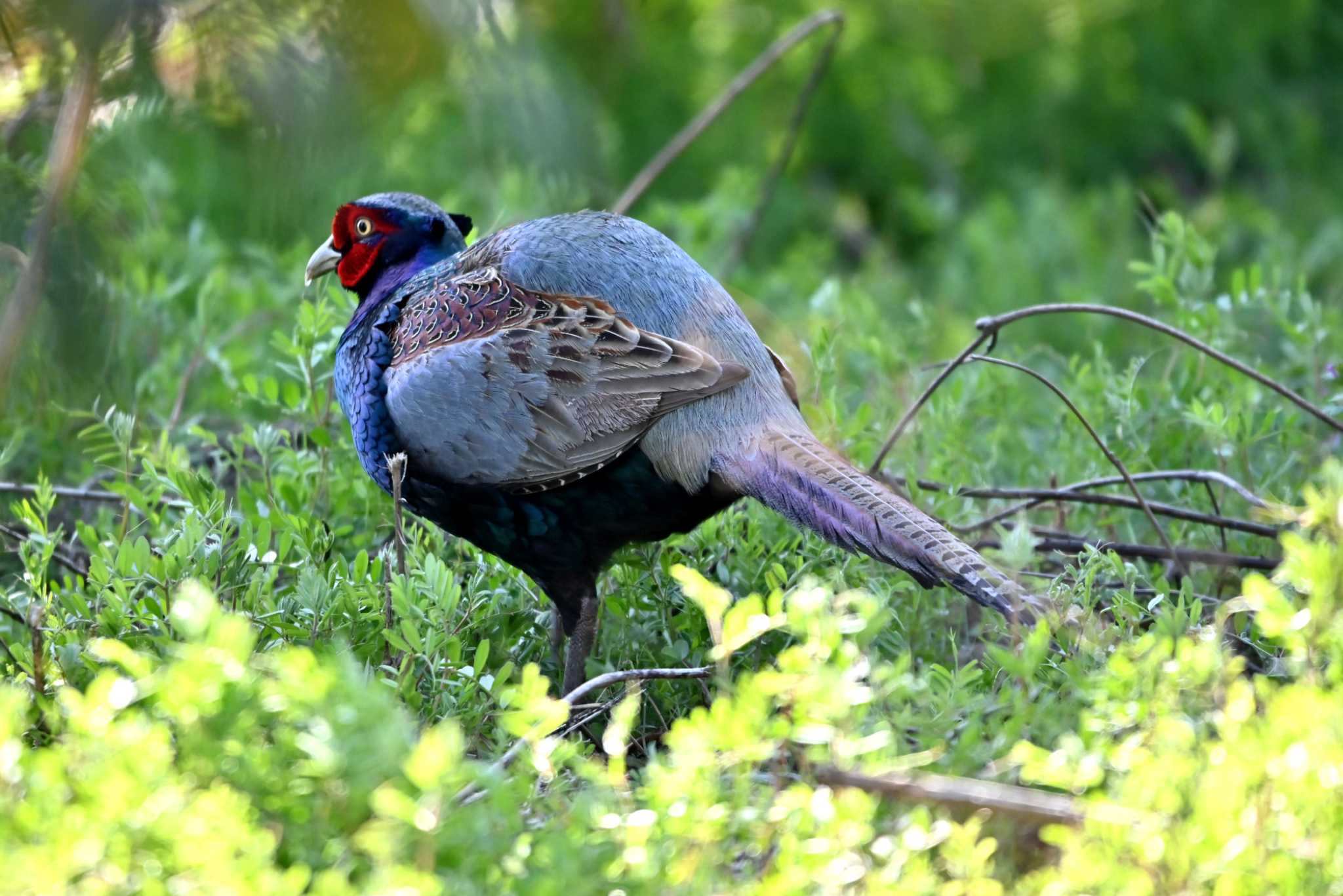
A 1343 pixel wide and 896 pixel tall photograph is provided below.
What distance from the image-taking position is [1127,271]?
7.53 metres

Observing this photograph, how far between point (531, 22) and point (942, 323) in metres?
4.74

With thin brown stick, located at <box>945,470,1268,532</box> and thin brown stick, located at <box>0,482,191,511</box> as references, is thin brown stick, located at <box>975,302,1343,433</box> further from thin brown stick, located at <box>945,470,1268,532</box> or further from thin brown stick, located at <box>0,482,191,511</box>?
thin brown stick, located at <box>0,482,191,511</box>

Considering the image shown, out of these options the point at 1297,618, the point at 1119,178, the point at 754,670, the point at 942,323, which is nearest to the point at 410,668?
the point at 754,670

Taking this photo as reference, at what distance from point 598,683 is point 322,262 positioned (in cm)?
185

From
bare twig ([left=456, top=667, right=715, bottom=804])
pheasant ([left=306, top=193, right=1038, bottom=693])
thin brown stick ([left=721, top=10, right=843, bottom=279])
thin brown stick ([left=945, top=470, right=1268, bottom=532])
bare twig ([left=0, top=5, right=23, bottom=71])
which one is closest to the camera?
bare twig ([left=0, top=5, right=23, bottom=71])

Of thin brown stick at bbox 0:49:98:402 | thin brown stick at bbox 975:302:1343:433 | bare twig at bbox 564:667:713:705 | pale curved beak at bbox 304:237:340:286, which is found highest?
thin brown stick at bbox 0:49:98:402

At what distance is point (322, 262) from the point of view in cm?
446

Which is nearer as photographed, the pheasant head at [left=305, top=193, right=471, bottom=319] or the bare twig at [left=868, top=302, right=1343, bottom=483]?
the bare twig at [left=868, top=302, right=1343, bottom=483]

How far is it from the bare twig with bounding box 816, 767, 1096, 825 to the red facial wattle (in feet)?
7.84

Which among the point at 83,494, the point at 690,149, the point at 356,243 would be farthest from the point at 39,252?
the point at 690,149

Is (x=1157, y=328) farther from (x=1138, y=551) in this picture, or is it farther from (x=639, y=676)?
(x=639, y=676)

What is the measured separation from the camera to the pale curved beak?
14.6 feet

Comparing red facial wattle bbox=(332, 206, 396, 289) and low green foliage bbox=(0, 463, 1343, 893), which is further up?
red facial wattle bbox=(332, 206, 396, 289)

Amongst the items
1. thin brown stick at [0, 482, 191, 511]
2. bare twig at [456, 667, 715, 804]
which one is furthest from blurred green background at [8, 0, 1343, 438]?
bare twig at [456, 667, 715, 804]
